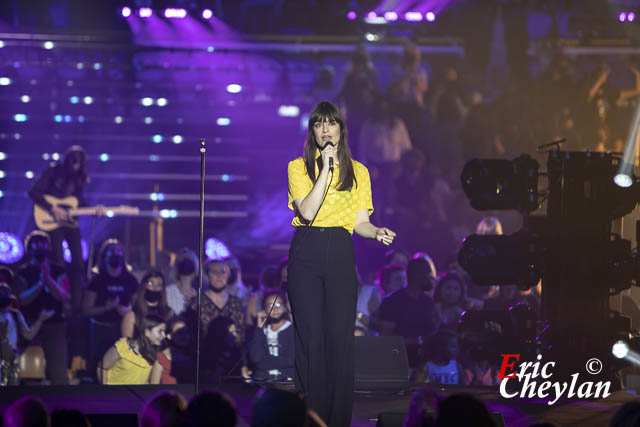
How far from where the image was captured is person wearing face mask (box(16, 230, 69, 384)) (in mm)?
7152

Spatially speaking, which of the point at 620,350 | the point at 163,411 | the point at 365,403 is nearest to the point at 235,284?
the point at 365,403

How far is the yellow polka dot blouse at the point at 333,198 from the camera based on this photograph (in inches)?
148

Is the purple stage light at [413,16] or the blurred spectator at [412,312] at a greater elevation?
the purple stage light at [413,16]

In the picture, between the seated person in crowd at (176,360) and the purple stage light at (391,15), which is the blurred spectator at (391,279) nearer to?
the seated person in crowd at (176,360)

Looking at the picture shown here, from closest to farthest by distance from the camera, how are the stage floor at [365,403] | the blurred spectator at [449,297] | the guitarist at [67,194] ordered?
the stage floor at [365,403] < the blurred spectator at [449,297] < the guitarist at [67,194]

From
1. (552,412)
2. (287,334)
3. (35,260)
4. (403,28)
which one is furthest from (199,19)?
(552,412)

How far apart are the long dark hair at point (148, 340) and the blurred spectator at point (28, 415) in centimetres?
355

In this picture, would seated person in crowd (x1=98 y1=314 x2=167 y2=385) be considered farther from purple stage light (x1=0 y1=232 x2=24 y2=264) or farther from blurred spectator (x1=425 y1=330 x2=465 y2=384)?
purple stage light (x1=0 y1=232 x2=24 y2=264)

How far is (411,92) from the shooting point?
1198cm

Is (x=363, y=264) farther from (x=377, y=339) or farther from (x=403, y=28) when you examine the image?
(x=377, y=339)

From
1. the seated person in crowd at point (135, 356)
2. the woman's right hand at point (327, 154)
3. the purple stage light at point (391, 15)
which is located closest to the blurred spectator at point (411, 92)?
the purple stage light at point (391, 15)

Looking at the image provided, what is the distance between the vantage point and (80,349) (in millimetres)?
7793

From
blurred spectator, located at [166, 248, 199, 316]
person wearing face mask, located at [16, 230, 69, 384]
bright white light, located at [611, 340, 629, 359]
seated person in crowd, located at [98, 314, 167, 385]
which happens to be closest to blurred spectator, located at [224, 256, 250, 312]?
blurred spectator, located at [166, 248, 199, 316]

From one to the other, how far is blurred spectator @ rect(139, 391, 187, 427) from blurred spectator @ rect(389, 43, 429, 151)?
30.5 feet
